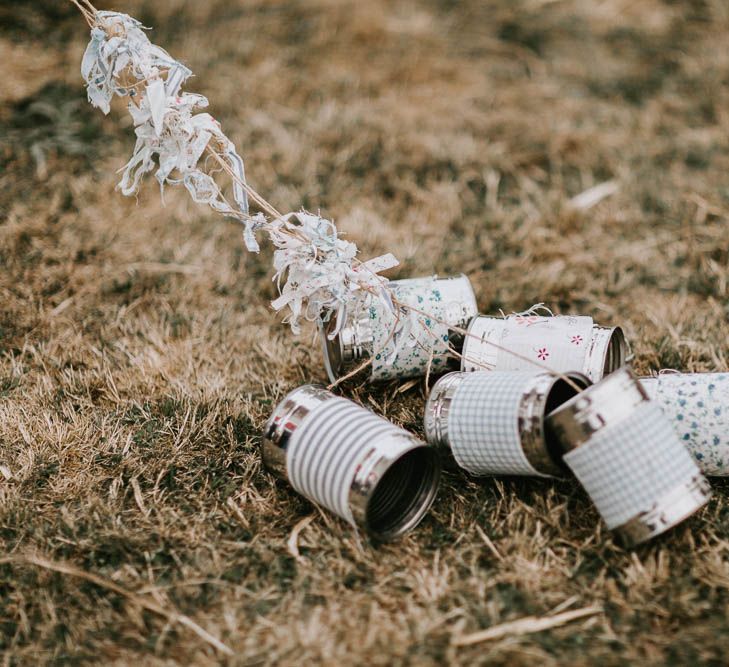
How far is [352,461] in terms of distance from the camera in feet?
4.96

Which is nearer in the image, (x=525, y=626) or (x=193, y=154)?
(x=525, y=626)

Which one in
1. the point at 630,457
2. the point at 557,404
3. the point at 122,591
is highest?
the point at 630,457

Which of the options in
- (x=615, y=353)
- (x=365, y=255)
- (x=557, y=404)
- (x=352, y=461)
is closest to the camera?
(x=352, y=461)

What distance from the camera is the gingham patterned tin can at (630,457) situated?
145cm

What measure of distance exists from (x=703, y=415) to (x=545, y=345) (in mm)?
348

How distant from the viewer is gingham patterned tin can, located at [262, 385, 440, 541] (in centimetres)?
151

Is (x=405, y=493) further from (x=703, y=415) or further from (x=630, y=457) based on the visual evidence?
(x=703, y=415)

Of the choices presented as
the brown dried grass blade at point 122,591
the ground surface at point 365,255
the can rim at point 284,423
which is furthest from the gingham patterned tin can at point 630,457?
the brown dried grass blade at point 122,591

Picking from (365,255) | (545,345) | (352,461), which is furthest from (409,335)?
(365,255)

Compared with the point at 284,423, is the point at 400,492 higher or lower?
lower

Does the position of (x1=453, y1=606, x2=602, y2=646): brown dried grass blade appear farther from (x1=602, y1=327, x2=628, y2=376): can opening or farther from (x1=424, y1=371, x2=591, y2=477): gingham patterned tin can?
(x1=602, y1=327, x2=628, y2=376): can opening

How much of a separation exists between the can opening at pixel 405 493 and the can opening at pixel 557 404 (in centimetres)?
22

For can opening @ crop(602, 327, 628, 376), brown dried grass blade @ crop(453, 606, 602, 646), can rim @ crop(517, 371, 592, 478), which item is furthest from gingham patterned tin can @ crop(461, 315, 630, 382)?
brown dried grass blade @ crop(453, 606, 602, 646)

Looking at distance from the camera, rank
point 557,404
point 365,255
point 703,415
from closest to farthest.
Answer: point 703,415, point 557,404, point 365,255
